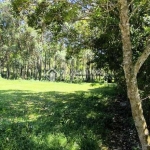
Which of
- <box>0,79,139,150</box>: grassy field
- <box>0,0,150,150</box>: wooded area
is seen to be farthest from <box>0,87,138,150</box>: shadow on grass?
<box>0,0,150,150</box>: wooded area

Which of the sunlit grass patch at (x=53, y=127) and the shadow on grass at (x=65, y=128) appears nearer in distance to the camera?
the sunlit grass patch at (x=53, y=127)

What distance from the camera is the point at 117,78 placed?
708 inches

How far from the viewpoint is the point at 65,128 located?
13.0 metres

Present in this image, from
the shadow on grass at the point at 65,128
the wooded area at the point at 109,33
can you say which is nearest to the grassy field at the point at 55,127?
the shadow on grass at the point at 65,128

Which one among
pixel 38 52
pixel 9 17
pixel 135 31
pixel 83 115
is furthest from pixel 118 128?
pixel 38 52

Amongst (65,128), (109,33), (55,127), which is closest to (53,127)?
(55,127)

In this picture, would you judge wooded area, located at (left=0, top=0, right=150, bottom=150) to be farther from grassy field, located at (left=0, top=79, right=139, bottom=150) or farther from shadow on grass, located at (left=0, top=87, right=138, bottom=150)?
grassy field, located at (left=0, top=79, right=139, bottom=150)

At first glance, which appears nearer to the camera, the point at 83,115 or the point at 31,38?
the point at 83,115

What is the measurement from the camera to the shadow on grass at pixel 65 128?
11.0 metres

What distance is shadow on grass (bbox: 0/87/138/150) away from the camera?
36.0 feet

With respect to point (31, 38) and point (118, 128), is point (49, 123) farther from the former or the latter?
point (31, 38)

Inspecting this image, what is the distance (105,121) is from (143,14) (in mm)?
5740

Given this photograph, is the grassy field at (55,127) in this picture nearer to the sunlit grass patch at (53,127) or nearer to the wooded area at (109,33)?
the sunlit grass patch at (53,127)

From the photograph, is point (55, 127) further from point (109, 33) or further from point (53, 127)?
point (109, 33)
